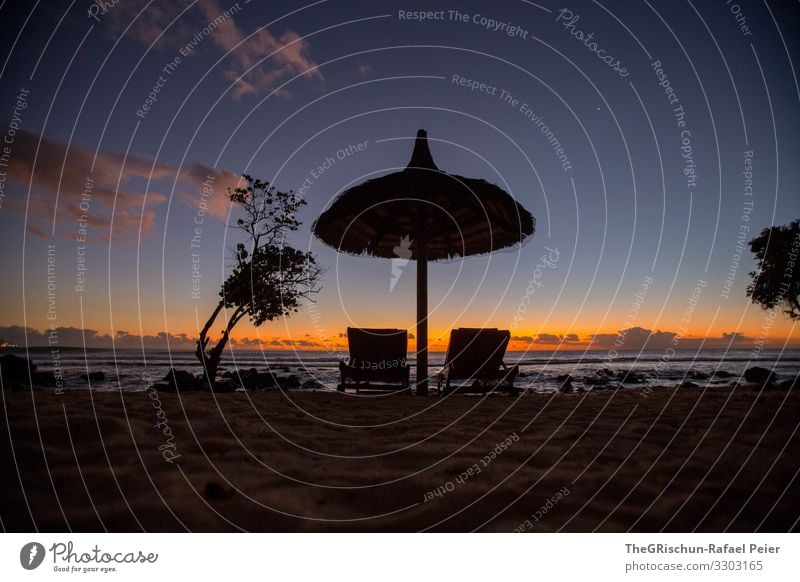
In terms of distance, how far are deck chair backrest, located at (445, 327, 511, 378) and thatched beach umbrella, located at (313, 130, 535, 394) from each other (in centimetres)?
58

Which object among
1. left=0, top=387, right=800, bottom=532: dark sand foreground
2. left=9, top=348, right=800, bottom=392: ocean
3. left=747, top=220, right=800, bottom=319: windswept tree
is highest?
left=747, top=220, right=800, bottom=319: windswept tree

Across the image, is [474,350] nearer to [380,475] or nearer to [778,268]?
[380,475]

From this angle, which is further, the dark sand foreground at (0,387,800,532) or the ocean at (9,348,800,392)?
the ocean at (9,348,800,392)

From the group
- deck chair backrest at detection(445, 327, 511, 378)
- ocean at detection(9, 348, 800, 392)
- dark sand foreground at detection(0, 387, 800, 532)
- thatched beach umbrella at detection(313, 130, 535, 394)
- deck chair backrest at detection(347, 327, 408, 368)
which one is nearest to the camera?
dark sand foreground at detection(0, 387, 800, 532)

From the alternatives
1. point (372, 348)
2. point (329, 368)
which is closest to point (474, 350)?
point (372, 348)

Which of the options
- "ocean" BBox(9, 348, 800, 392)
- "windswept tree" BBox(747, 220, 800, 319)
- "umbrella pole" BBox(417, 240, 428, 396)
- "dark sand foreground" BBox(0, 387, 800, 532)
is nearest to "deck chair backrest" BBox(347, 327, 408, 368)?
"umbrella pole" BBox(417, 240, 428, 396)

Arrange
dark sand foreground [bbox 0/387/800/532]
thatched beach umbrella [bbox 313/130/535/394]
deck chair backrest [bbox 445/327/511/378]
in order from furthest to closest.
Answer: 1. deck chair backrest [bbox 445/327/511/378]
2. thatched beach umbrella [bbox 313/130/535/394]
3. dark sand foreground [bbox 0/387/800/532]

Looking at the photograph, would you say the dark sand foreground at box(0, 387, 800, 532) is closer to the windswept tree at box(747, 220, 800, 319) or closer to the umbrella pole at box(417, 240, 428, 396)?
the umbrella pole at box(417, 240, 428, 396)

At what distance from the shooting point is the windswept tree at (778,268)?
12359 millimetres

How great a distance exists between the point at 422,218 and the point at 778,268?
1385 cm

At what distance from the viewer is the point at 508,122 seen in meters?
6.45

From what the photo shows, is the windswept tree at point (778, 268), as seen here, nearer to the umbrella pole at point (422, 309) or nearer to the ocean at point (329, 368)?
the ocean at point (329, 368)

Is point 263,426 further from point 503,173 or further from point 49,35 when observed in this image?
point 503,173

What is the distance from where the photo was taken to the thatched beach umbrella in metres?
6.73
